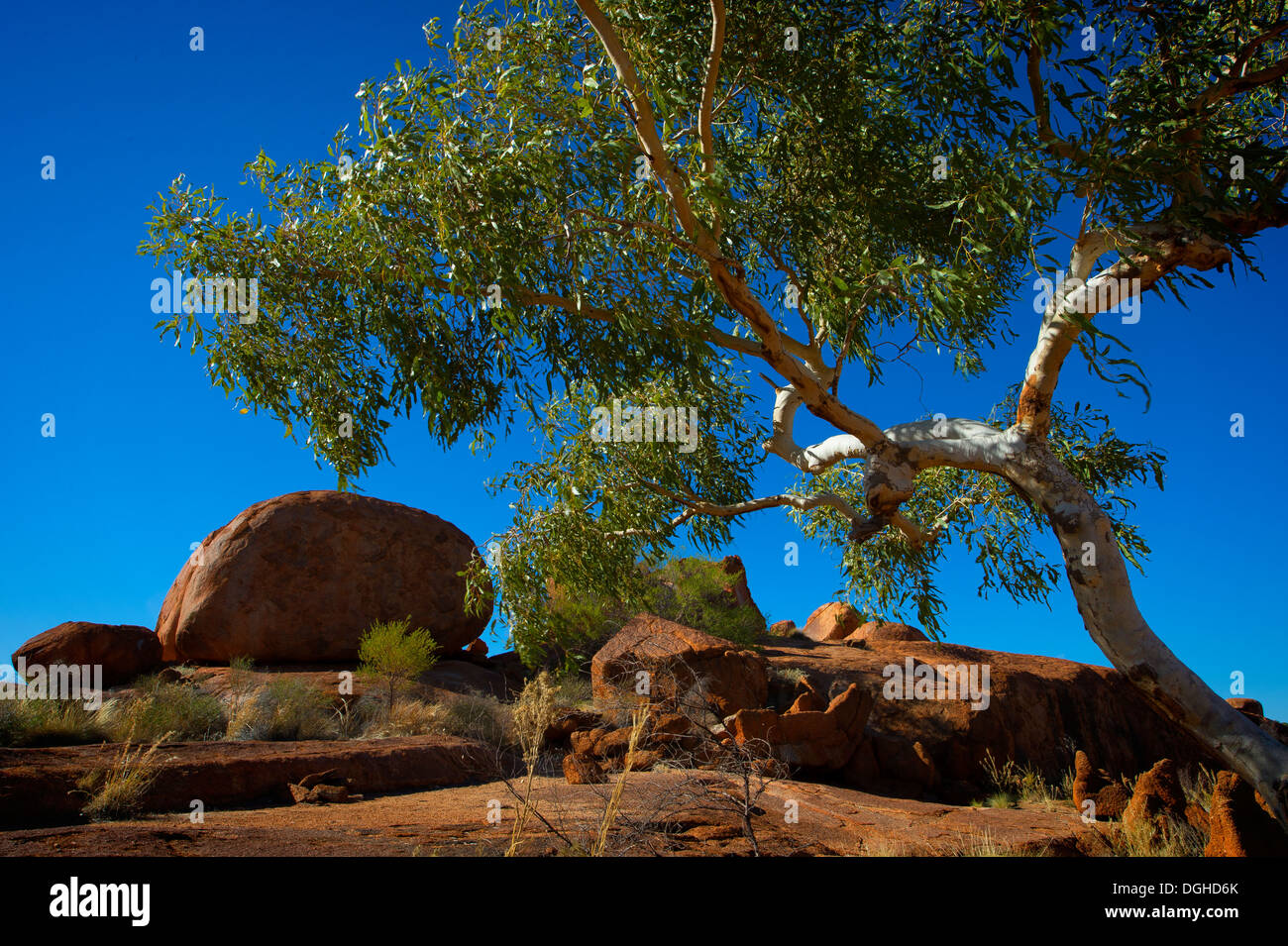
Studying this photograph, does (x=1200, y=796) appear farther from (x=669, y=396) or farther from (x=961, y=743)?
(x=669, y=396)

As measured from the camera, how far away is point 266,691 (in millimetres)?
13922

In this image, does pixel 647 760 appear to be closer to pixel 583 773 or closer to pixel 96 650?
pixel 583 773

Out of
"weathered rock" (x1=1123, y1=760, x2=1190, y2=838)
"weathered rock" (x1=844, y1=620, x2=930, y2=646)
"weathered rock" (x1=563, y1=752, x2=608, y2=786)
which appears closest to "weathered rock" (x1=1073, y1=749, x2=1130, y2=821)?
"weathered rock" (x1=1123, y1=760, x2=1190, y2=838)

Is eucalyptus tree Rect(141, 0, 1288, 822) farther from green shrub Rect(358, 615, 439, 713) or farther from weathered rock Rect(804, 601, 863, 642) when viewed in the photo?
weathered rock Rect(804, 601, 863, 642)

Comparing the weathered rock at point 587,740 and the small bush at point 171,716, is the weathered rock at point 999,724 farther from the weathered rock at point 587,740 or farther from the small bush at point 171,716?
the small bush at point 171,716

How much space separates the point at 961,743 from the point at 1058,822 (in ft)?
14.2

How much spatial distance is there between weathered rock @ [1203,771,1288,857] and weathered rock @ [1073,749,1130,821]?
2.17 m

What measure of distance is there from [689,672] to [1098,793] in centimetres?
544

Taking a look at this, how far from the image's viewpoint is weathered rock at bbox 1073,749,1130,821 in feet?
28.2

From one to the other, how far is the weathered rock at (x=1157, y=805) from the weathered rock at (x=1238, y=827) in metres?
0.70

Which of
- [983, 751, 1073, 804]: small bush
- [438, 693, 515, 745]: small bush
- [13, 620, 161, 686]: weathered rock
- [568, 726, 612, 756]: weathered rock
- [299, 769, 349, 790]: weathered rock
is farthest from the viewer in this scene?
[13, 620, 161, 686]: weathered rock

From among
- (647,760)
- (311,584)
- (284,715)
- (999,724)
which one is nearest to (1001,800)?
(999,724)

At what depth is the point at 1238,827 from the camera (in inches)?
242

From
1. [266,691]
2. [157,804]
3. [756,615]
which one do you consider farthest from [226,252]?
[756,615]
